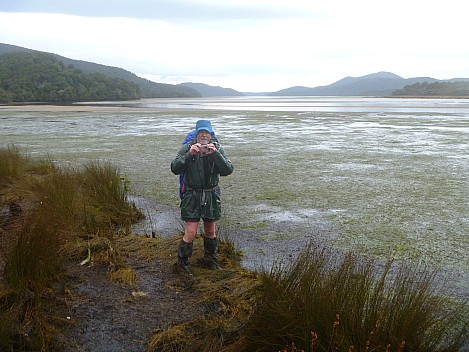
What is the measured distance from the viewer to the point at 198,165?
12.7 feet

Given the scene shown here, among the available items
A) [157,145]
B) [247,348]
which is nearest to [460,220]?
[247,348]

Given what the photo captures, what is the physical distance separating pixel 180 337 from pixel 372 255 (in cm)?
237

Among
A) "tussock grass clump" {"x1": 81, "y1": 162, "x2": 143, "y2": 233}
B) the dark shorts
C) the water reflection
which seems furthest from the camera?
the water reflection

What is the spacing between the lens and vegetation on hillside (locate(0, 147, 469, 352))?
2627mm

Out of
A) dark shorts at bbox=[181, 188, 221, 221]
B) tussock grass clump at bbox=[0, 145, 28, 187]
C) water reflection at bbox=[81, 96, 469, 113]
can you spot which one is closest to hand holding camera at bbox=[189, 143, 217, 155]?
dark shorts at bbox=[181, 188, 221, 221]

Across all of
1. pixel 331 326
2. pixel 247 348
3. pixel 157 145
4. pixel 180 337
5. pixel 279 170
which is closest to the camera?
pixel 331 326

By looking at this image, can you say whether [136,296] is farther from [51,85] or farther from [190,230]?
[51,85]

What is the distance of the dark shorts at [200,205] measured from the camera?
13.0 ft

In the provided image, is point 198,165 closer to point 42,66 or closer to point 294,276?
point 294,276

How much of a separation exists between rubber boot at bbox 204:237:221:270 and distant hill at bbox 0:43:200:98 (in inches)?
5506

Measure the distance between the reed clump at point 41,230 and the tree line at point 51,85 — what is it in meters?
77.1

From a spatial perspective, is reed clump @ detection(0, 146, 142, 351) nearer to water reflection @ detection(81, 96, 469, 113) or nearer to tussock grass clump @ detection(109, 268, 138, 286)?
tussock grass clump @ detection(109, 268, 138, 286)

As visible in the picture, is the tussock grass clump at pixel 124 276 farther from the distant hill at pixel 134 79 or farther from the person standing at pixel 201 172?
the distant hill at pixel 134 79

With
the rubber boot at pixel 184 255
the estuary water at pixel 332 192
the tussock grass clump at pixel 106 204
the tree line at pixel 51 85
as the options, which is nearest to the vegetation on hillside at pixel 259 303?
the rubber boot at pixel 184 255
